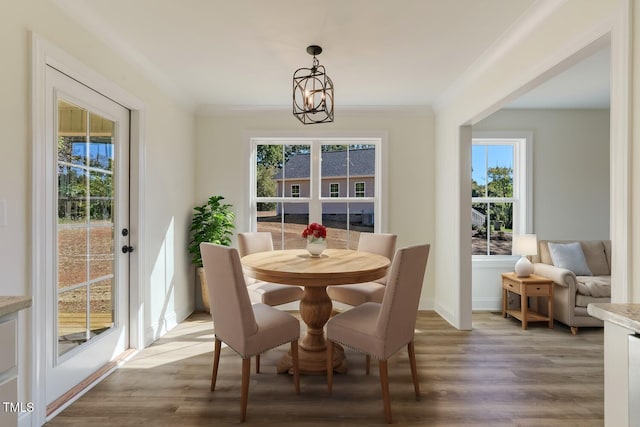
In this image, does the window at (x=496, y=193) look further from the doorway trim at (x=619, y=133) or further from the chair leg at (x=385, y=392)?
the chair leg at (x=385, y=392)

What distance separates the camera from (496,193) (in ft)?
14.4

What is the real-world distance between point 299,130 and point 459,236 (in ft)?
7.29

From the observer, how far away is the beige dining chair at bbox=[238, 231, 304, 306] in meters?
3.05

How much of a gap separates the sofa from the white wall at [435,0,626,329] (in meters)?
0.99

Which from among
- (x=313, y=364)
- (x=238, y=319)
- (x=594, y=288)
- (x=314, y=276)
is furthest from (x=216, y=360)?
(x=594, y=288)

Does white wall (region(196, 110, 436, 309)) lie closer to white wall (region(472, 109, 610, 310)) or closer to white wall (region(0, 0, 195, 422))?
white wall (region(0, 0, 195, 422))

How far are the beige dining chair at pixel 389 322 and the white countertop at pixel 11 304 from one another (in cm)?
161

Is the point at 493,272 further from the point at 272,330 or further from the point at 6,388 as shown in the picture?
the point at 6,388

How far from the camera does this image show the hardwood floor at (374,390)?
2.02m

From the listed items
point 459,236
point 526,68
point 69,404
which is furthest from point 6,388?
point 459,236

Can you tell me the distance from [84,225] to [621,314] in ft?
9.48

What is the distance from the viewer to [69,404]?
213 cm

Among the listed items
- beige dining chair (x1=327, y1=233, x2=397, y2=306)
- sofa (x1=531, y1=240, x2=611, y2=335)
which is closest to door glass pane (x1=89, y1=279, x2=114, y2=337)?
beige dining chair (x1=327, y1=233, x2=397, y2=306)

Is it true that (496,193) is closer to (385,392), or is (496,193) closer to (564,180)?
(564,180)
